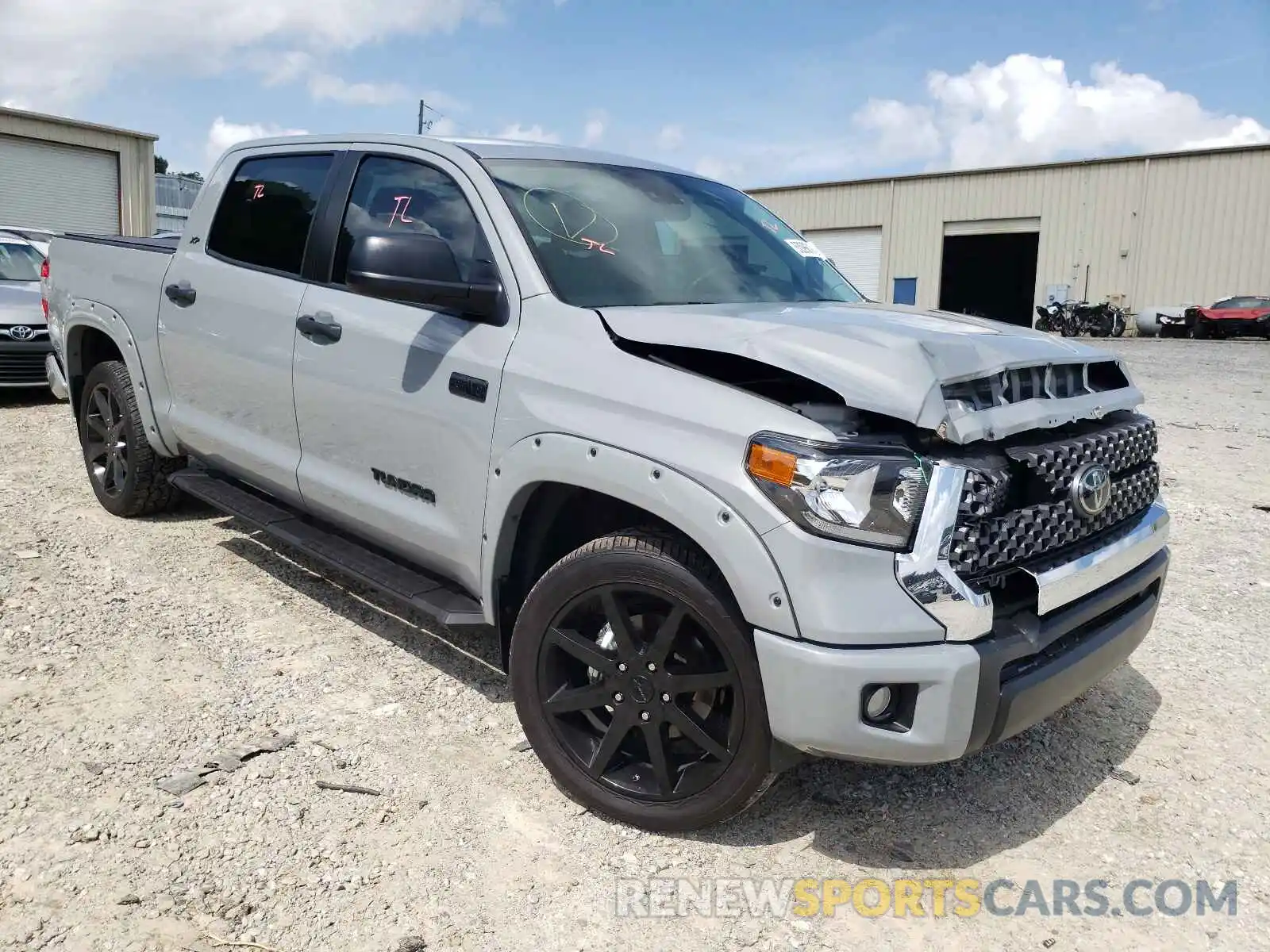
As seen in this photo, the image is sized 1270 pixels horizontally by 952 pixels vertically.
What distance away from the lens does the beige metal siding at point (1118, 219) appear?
2744 centimetres

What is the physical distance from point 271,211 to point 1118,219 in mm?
30112

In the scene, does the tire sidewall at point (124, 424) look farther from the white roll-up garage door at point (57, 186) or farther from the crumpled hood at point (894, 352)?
the white roll-up garage door at point (57, 186)

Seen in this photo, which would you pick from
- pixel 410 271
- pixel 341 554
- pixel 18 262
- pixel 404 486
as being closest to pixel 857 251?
pixel 18 262

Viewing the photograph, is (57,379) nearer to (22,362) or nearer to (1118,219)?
(22,362)

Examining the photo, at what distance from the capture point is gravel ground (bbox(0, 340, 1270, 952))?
237 centimetres

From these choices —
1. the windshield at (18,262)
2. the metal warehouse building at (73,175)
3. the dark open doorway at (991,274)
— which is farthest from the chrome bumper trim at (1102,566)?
the dark open doorway at (991,274)

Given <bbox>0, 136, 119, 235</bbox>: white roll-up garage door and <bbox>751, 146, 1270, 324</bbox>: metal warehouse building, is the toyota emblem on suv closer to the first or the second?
<bbox>0, 136, 119, 235</bbox>: white roll-up garage door

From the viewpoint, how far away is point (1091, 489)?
2615mm

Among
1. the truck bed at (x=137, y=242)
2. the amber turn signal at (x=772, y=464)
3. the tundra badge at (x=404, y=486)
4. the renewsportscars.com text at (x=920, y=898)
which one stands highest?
the truck bed at (x=137, y=242)

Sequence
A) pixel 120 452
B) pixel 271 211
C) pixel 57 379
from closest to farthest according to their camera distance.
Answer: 1. pixel 271 211
2. pixel 120 452
3. pixel 57 379

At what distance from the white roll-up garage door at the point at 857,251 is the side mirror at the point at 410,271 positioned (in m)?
31.7

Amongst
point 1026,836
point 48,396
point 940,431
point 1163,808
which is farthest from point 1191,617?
point 48,396

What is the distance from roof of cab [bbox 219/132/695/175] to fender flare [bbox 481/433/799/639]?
121cm

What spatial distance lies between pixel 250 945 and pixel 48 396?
9318 mm
